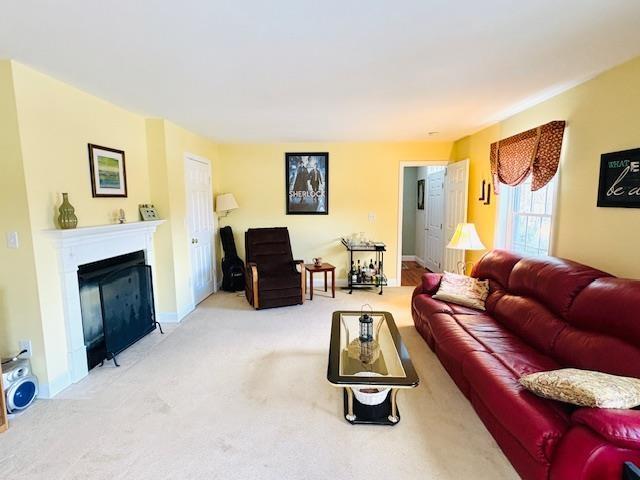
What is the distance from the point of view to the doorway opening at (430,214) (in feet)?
16.2

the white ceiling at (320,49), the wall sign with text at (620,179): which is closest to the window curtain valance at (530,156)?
the white ceiling at (320,49)

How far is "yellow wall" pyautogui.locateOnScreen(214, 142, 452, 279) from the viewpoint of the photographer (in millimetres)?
5211

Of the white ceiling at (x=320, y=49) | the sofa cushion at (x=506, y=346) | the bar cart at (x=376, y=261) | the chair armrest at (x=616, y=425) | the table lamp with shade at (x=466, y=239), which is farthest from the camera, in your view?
the bar cart at (x=376, y=261)

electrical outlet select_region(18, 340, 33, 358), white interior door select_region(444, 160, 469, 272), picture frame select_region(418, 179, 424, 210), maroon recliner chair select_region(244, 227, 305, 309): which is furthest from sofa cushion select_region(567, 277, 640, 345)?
picture frame select_region(418, 179, 424, 210)

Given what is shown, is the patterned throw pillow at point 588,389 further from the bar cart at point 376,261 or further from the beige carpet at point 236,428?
the bar cart at point 376,261

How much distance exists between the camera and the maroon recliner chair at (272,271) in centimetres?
425

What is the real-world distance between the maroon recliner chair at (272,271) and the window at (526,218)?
260 cm

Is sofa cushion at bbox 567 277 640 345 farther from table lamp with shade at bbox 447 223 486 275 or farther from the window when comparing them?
table lamp with shade at bbox 447 223 486 275

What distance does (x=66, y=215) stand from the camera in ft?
8.11

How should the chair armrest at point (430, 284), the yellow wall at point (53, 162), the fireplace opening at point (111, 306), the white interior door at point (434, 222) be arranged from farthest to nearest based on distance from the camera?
the white interior door at point (434, 222), the chair armrest at point (430, 284), the fireplace opening at point (111, 306), the yellow wall at point (53, 162)

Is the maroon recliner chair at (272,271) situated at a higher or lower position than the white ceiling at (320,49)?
lower

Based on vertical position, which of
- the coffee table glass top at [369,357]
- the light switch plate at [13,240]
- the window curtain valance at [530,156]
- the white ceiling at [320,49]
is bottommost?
the coffee table glass top at [369,357]

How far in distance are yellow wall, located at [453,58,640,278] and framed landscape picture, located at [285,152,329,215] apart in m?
2.93

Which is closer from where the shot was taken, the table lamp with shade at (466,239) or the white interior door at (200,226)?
the table lamp with shade at (466,239)
